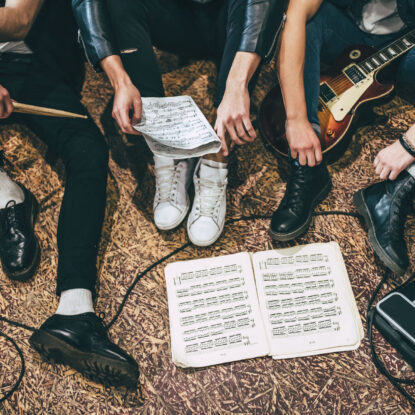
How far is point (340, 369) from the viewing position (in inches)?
55.1

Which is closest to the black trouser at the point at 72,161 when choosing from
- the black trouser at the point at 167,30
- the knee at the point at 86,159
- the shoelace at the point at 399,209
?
the knee at the point at 86,159

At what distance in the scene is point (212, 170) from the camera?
148cm

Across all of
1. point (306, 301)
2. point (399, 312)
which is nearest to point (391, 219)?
point (399, 312)

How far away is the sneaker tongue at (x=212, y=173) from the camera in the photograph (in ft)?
4.86

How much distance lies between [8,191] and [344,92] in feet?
5.33

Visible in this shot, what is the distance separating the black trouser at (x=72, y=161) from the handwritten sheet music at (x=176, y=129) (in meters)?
0.33

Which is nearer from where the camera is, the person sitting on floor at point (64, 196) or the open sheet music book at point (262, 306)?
the person sitting on floor at point (64, 196)

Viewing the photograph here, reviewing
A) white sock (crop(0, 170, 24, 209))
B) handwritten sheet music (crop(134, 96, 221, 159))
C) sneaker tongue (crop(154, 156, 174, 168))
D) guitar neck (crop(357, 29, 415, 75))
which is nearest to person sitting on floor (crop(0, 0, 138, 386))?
white sock (crop(0, 170, 24, 209))

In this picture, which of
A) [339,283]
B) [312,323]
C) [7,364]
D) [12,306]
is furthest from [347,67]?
[7,364]

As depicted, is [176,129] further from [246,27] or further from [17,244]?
[17,244]

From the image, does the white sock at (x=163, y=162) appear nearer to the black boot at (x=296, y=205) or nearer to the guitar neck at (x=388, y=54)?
the black boot at (x=296, y=205)

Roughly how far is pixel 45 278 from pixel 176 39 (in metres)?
1.26

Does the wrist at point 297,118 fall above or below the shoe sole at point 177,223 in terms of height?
above

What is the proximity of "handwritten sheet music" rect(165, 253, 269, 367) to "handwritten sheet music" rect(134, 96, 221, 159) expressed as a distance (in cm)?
56
